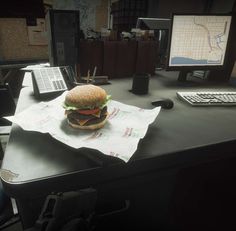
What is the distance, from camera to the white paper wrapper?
519 millimetres

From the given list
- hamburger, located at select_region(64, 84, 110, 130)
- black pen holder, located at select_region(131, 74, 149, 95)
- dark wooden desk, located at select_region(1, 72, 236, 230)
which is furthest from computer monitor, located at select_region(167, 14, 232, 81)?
hamburger, located at select_region(64, 84, 110, 130)

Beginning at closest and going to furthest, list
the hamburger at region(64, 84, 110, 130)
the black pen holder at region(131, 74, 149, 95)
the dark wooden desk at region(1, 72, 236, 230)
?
the dark wooden desk at region(1, 72, 236, 230) < the hamburger at region(64, 84, 110, 130) < the black pen holder at region(131, 74, 149, 95)

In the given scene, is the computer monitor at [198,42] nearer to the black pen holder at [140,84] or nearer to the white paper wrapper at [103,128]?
the black pen holder at [140,84]

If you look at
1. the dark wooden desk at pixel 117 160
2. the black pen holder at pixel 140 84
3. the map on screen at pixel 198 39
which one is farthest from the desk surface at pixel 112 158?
the map on screen at pixel 198 39

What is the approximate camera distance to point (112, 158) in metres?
0.50

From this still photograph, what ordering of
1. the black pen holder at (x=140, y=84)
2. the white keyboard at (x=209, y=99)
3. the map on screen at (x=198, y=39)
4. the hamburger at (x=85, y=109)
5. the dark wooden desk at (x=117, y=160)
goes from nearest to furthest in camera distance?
the dark wooden desk at (x=117, y=160) < the hamburger at (x=85, y=109) < the white keyboard at (x=209, y=99) < the black pen holder at (x=140, y=84) < the map on screen at (x=198, y=39)

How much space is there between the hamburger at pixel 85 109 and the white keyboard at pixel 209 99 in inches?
16.9

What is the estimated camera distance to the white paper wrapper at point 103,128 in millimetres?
519

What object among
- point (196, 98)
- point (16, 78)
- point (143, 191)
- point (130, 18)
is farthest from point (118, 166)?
point (130, 18)

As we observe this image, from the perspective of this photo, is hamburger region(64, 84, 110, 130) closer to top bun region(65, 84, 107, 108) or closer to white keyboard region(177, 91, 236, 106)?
top bun region(65, 84, 107, 108)

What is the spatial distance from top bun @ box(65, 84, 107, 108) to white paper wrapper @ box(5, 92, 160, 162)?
0.20ft

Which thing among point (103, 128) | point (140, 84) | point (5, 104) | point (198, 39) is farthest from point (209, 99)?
point (5, 104)

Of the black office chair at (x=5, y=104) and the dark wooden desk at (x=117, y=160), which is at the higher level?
the dark wooden desk at (x=117, y=160)

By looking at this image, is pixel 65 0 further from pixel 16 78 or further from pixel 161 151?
pixel 161 151
